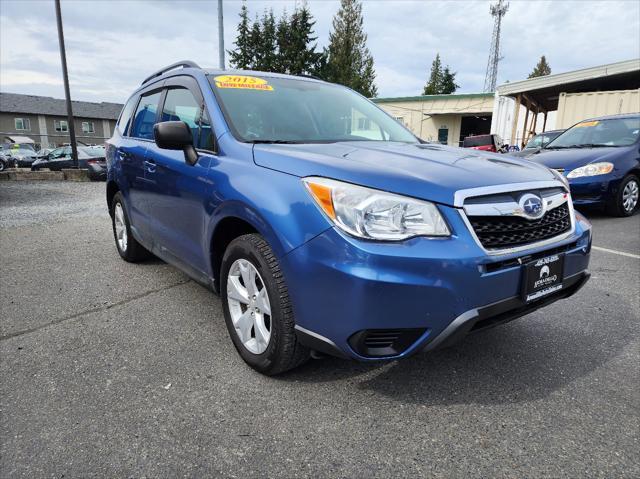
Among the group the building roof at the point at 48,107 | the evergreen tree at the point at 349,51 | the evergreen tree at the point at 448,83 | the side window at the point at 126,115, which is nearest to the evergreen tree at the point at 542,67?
the evergreen tree at the point at 448,83

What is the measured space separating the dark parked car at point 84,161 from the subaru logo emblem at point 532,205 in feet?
38.0

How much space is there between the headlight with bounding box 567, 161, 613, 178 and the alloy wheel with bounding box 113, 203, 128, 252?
6.14 m

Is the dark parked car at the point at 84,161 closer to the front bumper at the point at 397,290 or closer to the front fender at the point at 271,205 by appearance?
the front fender at the point at 271,205

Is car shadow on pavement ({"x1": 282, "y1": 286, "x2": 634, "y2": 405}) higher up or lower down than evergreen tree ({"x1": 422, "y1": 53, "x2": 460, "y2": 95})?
lower down

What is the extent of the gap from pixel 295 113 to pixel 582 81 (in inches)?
707

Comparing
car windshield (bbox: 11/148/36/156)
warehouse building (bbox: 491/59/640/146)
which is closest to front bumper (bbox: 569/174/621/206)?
warehouse building (bbox: 491/59/640/146)

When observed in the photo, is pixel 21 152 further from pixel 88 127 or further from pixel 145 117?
pixel 88 127

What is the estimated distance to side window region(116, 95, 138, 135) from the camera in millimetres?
4398

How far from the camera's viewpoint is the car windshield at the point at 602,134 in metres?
7.41

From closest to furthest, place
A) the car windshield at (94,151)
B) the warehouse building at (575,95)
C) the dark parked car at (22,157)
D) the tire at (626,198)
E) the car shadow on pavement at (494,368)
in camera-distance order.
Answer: the car shadow on pavement at (494,368), the tire at (626,198), the warehouse building at (575,95), the car windshield at (94,151), the dark parked car at (22,157)

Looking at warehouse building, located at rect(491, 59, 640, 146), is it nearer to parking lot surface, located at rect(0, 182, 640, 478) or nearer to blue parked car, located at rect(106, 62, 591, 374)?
parking lot surface, located at rect(0, 182, 640, 478)

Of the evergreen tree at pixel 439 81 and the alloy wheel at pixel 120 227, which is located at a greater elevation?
the evergreen tree at pixel 439 81

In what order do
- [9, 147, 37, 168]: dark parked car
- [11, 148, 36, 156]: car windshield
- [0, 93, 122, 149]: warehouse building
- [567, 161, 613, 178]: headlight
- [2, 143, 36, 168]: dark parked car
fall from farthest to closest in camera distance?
[0, 93, 122, 149]: warehouse building, [11, 148, 36, 156]: car windshield, [9, 147, 37, 168]: dark parked car, [2, 143, 36, 168]: dark parked car, [567, 161, 613, 178]: headlight

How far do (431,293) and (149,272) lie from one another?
10.9 ft
